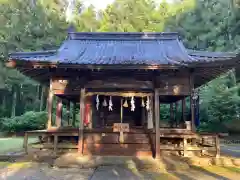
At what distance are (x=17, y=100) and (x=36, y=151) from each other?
21.3m

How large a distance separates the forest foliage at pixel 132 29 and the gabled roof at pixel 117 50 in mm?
9840

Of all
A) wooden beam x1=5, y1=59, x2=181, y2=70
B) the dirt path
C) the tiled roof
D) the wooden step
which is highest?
the tiled roof

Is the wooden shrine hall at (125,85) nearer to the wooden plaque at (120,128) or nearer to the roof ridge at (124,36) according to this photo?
the wooden plaque at (120,128)

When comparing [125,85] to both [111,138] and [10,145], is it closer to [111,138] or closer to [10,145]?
[111,138]

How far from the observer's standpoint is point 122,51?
37.1 ft

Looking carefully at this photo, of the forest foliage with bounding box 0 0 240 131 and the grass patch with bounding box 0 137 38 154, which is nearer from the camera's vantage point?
the grass patch with bounding box 0 137 38 154

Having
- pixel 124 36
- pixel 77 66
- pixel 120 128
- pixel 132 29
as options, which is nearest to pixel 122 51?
pixel 124 36

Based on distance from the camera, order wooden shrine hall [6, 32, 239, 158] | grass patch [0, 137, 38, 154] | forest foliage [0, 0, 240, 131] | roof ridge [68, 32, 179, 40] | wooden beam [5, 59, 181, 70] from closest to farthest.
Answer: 1. wooden beam [5, 59, 181, 70]
2. wooden shrine hall [6, 32, 239, 158]
3. grass patch [0, 137, 38, 154]
4. roof ridge [68, 32, 179, 40]
5. forest foliage [0, 0, 240, 131]

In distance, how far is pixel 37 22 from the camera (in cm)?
2784

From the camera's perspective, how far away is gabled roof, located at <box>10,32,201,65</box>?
956 cm

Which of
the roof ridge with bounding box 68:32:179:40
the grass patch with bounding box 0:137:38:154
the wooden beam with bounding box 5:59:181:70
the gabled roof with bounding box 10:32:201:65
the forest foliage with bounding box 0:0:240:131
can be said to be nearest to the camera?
the wooden beam with bounding box 5:59:181:70

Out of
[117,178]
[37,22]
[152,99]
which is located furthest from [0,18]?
[117,178]

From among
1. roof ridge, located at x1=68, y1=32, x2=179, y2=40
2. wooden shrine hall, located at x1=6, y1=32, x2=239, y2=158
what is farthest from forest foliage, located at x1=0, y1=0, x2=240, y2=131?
wooden shrine hall, located at x1=6, y1=32, x2=239, y2=158

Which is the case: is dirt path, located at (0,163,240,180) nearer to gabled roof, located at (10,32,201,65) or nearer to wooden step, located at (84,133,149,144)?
wooden step, located at (84,133,149,144)
